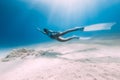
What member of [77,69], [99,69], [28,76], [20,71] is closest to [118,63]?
[99,69]

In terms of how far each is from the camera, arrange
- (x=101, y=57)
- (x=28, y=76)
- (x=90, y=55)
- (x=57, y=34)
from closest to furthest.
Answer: (x=28, y=76)
(x=101, y=57)
(x=90, y=55)
(x=57, y=34)

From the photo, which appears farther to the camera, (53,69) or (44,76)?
(53,69)

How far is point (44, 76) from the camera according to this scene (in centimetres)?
383

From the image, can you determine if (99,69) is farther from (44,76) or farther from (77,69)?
(44,76)

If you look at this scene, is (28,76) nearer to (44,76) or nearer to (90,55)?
(44,76)

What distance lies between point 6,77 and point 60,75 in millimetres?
1517

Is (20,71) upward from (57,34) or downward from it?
downward

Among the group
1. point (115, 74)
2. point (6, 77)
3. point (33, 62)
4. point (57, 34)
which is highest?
point (57, 34)

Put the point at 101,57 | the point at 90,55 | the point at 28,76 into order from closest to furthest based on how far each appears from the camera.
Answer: the point at 28,76
the point at 101,57
the point at 90,55

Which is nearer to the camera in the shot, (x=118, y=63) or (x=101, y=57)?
(x=118, y=63)

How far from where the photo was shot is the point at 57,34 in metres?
6.61

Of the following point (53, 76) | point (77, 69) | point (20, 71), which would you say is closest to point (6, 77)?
point (20, 71)

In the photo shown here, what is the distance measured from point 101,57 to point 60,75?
172 cm

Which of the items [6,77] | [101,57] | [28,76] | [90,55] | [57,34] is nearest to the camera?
[28,76]
